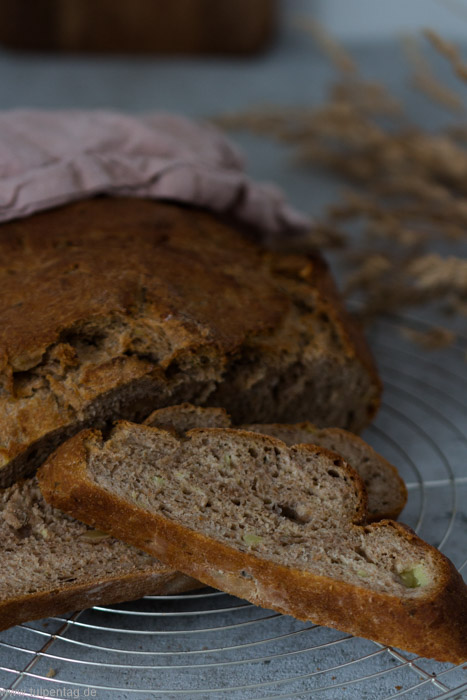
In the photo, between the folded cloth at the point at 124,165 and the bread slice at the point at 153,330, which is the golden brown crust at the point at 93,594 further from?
the folded cloth at the point at 124,165

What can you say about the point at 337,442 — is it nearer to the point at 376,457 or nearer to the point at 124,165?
the point at 376,457

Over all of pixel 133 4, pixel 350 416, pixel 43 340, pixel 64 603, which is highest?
pixel 133 4

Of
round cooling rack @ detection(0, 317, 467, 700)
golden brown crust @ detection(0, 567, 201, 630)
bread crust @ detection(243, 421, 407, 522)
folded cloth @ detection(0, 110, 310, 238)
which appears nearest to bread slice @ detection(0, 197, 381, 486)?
folded cloth @ detection(0, 110, 310, 238)

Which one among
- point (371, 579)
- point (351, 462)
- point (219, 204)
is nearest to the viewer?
point (371, 579)

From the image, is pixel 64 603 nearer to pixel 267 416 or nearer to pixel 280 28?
pixel 267 416

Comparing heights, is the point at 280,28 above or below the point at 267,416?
above

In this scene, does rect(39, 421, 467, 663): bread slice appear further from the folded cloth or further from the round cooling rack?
the folded cloth

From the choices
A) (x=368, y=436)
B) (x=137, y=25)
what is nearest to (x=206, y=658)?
(x=368, y=436)

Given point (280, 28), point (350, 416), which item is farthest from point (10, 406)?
point (280, 28)
